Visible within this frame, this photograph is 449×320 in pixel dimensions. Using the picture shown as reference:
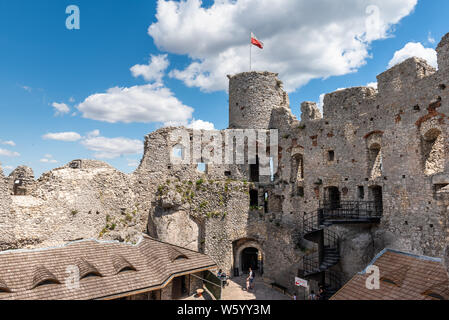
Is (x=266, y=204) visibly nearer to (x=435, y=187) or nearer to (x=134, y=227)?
(x=134, y=227)

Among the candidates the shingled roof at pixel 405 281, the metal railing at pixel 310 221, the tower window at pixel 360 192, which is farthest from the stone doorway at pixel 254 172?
the shingled roof at pixel 405 281

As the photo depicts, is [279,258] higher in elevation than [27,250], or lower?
lower

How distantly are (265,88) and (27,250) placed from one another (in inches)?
783

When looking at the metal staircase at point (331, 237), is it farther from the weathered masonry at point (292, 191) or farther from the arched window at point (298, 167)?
the arched window at point (298, 167)

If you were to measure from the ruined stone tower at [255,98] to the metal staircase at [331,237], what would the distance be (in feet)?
31.5

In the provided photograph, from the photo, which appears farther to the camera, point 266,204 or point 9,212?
point 266,204

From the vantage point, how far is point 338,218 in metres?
17.7

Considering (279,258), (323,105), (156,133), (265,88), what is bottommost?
(279,258)

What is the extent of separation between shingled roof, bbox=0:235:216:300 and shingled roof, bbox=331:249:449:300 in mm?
7770

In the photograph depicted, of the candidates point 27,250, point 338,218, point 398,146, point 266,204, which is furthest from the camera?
point 266,204

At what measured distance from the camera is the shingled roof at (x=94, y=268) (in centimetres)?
1146

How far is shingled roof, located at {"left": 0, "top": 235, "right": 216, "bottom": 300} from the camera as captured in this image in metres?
11.5

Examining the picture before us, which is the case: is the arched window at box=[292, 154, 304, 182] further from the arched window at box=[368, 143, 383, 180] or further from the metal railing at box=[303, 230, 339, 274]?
the arched window at box=[368, 143, 383, 180]
